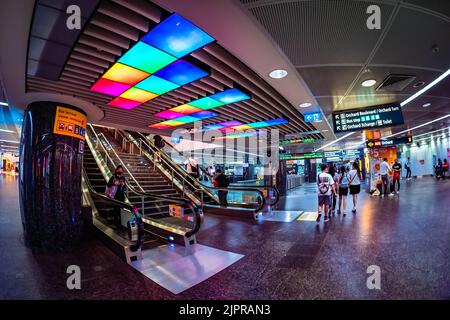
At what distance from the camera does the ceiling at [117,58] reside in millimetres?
2719

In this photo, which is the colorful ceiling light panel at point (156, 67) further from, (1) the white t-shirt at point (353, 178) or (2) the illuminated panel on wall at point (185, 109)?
(1) the white t-shirt at point (353, 178)

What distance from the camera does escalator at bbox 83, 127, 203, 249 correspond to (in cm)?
436

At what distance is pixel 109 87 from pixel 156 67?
131cm

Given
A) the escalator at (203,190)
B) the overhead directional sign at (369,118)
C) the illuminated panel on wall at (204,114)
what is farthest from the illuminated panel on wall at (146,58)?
the overhead directional sign at (369,118)

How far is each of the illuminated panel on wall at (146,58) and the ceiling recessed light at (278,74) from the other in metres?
1.86

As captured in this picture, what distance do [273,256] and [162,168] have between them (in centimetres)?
732

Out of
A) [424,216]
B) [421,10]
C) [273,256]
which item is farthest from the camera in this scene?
[424,216]

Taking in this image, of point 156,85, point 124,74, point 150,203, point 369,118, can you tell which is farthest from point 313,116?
point 150,203

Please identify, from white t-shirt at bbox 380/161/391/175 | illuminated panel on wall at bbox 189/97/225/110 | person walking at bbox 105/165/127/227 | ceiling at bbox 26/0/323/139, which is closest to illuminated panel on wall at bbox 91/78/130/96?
ceiling at bbox 26/0/323/139

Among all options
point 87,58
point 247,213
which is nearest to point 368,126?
point 247,213

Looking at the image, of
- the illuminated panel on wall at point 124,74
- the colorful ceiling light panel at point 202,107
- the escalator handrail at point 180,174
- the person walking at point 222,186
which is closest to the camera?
the illuminated panel on wall at point 124,74

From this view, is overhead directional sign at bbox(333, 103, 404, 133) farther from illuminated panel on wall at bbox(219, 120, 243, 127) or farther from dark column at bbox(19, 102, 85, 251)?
dark column at bbox(19, 102, 85, 251)

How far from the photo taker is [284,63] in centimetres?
370
